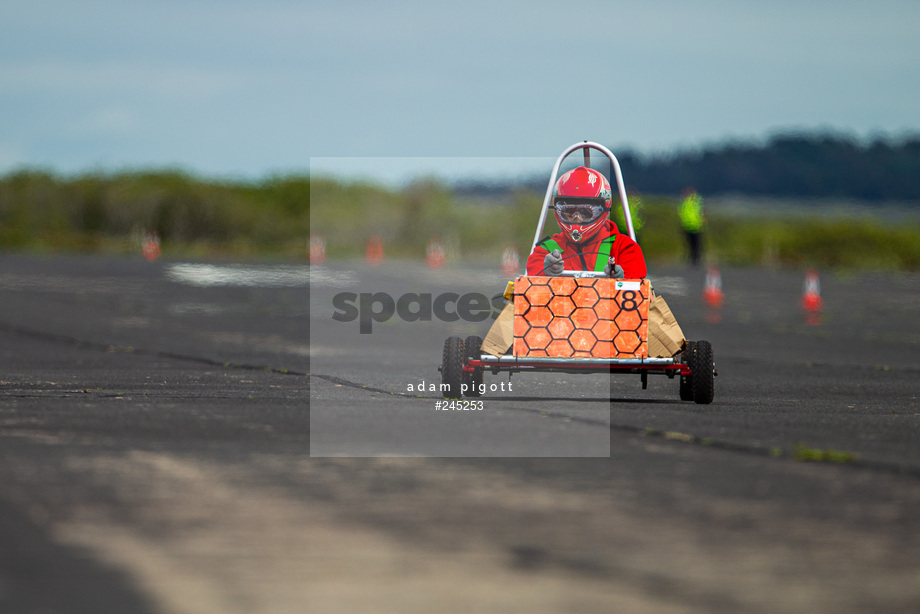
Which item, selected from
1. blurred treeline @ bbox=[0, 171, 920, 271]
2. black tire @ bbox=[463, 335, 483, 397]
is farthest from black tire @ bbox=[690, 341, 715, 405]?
blurred treeline @ bbox=[0, 171, 920, 271]

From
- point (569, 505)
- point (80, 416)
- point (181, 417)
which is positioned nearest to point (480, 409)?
point (181, 417)

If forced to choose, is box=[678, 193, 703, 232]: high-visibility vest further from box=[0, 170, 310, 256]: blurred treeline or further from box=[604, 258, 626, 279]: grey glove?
box=[0, 170, 310, 256]: blurred treeline

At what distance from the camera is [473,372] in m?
11.9

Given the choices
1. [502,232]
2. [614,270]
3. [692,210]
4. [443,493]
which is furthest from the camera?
[502,232]

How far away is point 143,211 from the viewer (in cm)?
8125

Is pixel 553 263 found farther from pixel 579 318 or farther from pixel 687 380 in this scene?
pixel 687 380

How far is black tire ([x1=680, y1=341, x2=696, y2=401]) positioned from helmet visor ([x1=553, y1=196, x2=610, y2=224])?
1607 millimetres

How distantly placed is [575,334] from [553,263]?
690 millimetres

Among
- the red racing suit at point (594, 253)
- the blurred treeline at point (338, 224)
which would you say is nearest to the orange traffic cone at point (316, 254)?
the blurred treeline at point (338, 224)

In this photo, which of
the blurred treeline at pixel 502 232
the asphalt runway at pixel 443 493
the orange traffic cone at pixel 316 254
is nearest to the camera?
the asphalt runway at pixel 443 493

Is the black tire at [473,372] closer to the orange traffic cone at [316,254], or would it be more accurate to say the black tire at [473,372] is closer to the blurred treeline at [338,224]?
the orange traffic cone at [316,254]

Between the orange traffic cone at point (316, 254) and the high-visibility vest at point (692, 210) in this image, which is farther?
the orange traffic cone at point (316, 254)

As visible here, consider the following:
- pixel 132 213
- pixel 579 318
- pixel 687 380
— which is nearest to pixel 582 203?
pixel 579 318

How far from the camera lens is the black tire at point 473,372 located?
11.9m
